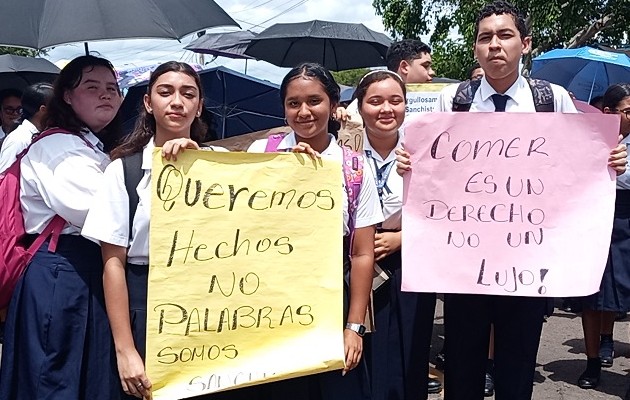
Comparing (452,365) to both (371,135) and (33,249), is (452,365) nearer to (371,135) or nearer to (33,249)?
(371,135)

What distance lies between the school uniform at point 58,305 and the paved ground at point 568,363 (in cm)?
248

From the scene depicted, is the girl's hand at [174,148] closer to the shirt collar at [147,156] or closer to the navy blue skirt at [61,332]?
the shirt collar at [147,156]

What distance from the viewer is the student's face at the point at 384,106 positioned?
9.95 ft

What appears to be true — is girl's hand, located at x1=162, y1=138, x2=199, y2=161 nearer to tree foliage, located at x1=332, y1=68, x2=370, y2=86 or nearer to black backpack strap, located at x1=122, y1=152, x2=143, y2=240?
black backpack strap, located at x1=122, y1=152, x2=143, y2=240

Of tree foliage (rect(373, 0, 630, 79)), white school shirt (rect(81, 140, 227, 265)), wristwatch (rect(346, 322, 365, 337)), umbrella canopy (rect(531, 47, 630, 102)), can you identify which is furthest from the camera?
tree foliage (rect(373, 0, 630, 79))

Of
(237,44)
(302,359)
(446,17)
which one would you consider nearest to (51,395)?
(302,359)

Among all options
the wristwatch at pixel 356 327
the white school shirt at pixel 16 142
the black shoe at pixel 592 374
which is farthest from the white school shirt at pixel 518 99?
the white school shirt at pixel 16 142

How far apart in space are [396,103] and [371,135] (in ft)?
0.57

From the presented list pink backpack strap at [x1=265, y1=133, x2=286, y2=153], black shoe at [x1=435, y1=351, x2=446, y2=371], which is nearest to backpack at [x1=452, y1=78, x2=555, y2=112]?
pink backpack strap at [x1=265, y1=133, x2=286, y2=153]

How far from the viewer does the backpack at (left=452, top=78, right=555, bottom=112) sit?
299 centimetres

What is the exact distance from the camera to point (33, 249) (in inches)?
104

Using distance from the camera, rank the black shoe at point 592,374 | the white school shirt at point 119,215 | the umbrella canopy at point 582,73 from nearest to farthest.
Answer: the white school shirt at point 119,215 → the black shoe at point 592,374 → the umbrella canopy at point 582,73

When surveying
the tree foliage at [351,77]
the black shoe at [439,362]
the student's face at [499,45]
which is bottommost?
the black shoe at [439,362]

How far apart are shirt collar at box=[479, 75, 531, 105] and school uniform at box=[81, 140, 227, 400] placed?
1398 mm
